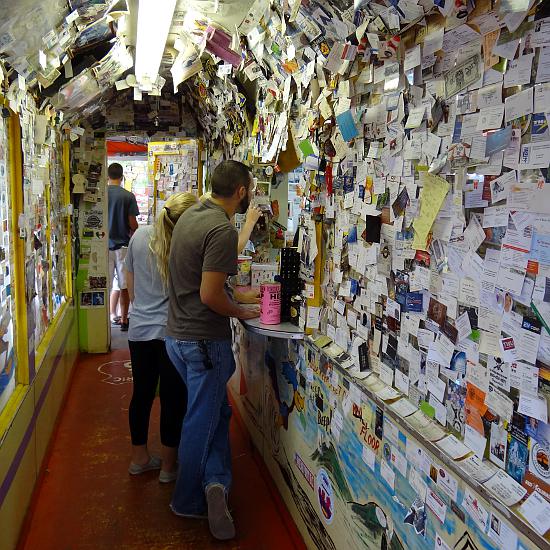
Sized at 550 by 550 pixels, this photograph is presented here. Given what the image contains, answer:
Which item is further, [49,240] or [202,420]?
[49,240]

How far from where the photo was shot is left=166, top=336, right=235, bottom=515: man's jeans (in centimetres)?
261

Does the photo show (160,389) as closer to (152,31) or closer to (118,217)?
(152,31)

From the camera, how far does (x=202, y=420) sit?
266 cm

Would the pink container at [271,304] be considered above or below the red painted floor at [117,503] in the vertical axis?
above

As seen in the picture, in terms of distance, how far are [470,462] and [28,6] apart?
2204mm

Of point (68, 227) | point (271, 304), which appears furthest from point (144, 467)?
point (68, 227)

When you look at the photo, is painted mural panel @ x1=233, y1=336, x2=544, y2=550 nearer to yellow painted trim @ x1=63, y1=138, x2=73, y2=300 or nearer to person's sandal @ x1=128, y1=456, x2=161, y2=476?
person's sandal @ x1=128, y1=456, x2=161, y2=476

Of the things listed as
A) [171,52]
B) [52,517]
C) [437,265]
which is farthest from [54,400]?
[437,265]

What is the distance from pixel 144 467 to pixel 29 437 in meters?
0.76

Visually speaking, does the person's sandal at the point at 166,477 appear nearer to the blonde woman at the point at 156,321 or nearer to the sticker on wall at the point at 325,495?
the blonde woman at the point at 156,321

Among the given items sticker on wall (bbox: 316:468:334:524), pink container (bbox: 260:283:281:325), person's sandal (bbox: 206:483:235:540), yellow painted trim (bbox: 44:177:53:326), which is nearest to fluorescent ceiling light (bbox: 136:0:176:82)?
yellow painted trim (bbox: 44:177:53:326)

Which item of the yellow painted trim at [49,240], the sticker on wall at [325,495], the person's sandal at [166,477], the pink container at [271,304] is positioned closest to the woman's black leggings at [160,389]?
the person's sandal at [166,477]

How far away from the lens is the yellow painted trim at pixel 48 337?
3.30 metres

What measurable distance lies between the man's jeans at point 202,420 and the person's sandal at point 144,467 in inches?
20.5
